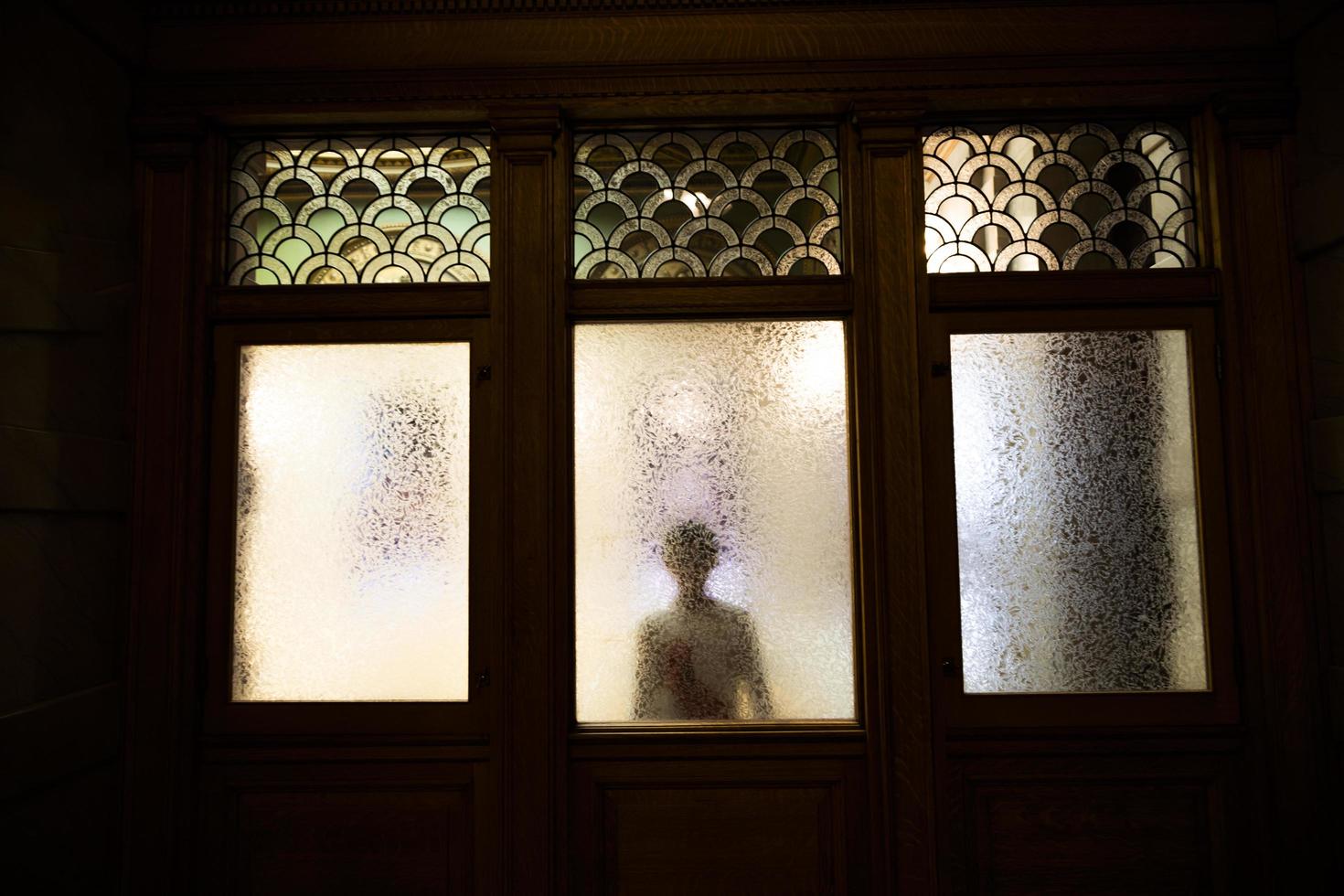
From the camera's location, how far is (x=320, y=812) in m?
2.49

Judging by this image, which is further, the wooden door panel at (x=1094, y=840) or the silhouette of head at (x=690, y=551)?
the silhouette of head at (x=690, y=551)

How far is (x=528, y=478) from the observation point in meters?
2.51

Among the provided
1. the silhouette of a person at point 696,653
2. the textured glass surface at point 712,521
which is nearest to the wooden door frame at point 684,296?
the textured glass surface at point 712,521

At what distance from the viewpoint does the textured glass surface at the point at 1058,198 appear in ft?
8.66

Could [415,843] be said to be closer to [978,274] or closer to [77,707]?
[77,707]

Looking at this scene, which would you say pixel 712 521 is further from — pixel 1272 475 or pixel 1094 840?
pixel 1272 475

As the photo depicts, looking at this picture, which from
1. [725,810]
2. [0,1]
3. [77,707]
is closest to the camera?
[0,1]

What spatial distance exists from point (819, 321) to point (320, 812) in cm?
219

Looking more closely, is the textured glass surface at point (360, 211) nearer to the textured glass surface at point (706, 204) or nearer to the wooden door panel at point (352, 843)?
the textured glass surface at point (706, 204)

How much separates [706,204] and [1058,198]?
1.16m

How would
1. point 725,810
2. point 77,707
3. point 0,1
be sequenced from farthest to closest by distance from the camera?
1. point 725,810
2. point 77,707
3. point 0,1

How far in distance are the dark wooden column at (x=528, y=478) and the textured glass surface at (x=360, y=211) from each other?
0.14 meters

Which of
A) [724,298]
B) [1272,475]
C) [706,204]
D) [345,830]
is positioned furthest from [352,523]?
[1272,475]

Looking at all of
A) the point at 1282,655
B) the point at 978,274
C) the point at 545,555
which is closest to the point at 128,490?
the point at 545,555
